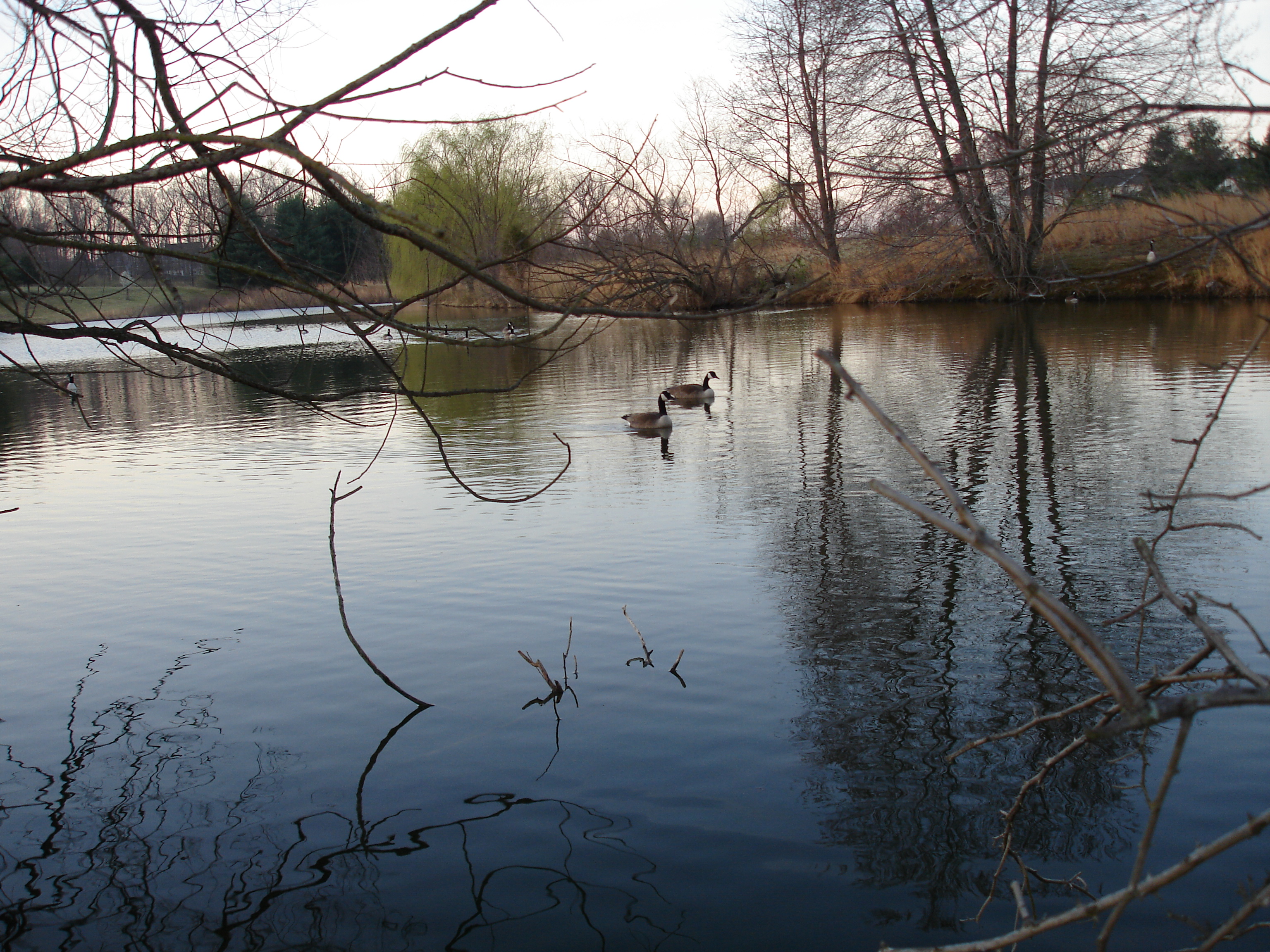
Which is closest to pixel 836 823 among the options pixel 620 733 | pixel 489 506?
pixel 620 733

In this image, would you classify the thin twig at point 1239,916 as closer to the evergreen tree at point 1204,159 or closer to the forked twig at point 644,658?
the evergreen tree at point 1204,159

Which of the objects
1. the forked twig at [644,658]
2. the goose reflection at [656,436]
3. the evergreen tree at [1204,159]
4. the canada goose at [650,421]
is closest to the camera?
the evergreen tree at [1204,159]

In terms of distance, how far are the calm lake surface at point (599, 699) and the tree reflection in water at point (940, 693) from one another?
0.08 feet

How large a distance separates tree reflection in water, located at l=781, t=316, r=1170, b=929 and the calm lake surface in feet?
0.08

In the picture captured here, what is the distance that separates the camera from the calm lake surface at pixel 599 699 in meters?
3.83

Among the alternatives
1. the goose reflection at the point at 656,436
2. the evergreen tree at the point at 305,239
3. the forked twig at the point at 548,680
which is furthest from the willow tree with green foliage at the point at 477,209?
the goose reflection at the point at 656,436

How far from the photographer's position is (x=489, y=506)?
10.7m

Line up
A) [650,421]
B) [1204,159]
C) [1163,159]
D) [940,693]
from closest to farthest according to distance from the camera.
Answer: [1204,159] < [1163,159] < [940,693] < [650,421]

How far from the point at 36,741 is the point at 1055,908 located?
17.3ft

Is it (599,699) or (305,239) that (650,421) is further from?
(305,239)

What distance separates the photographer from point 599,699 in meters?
5.56

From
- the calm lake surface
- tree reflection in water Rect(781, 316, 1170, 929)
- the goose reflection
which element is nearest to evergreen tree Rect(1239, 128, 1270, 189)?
the calm lake surface

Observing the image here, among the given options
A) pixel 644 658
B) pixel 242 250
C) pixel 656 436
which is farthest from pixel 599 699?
pixel 656 436

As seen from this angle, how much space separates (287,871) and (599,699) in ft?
6.43
